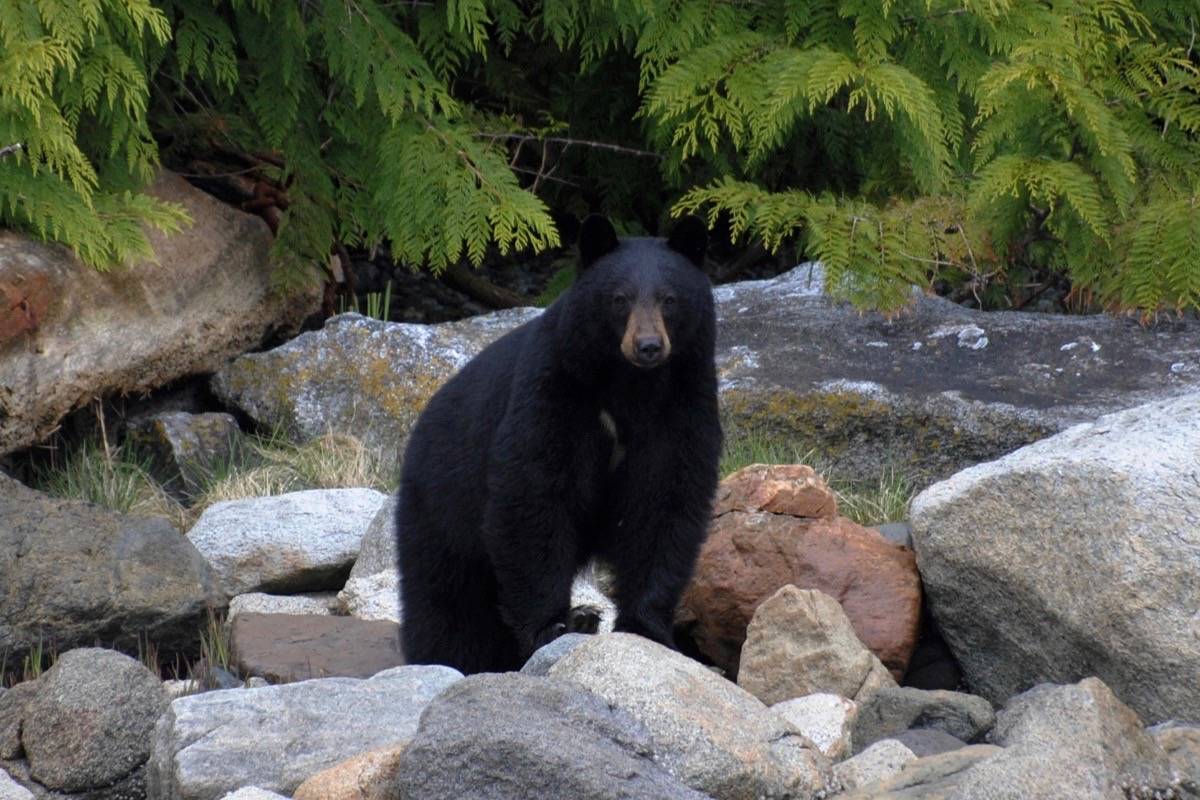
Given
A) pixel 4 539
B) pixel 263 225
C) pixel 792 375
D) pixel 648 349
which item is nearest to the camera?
pixel 648 349

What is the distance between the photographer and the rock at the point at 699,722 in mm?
3869

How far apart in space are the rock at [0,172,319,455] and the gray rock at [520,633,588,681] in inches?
97.6

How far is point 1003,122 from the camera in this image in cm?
644

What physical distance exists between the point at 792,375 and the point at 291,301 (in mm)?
2725

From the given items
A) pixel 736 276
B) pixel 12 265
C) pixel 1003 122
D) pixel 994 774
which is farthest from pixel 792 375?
pixel 994 774

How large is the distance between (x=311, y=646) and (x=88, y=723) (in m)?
1.28

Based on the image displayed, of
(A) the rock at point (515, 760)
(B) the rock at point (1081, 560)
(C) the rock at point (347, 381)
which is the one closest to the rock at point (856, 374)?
(C) the rock at point (347, 381)

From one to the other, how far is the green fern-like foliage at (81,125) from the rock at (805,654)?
3.49 m

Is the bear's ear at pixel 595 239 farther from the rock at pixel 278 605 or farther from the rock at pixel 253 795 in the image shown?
the rock at pixel 253 795

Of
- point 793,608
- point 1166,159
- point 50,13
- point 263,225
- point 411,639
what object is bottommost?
point 411,639

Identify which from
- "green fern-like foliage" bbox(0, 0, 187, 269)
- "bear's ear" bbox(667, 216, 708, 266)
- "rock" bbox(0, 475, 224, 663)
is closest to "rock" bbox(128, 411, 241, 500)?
"green fern-like foliage" bbox(0, 0, 187, 269)

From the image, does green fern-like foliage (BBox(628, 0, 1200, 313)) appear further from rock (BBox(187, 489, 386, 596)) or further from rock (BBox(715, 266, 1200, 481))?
rock (BBox(187, 489, 386, 596))

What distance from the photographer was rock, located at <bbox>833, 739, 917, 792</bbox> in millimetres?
4012

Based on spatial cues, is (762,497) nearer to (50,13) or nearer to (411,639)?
(411,639)
